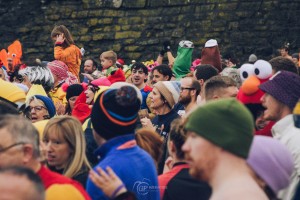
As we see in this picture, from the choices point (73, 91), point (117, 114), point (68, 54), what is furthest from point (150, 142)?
point (68, 54)

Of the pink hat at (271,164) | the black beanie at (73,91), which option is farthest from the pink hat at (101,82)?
the pink hat at (271,164)

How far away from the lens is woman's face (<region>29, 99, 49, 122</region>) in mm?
8836

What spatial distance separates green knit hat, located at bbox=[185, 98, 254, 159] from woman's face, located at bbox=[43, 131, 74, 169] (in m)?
1.74

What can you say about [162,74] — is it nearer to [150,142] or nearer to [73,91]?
[73,91]

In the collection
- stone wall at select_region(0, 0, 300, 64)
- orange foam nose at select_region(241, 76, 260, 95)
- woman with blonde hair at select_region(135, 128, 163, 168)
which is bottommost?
stone wall at select_region(0, 0, 300, 64)

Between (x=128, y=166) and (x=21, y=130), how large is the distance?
3.04ft

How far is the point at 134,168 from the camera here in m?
5.88

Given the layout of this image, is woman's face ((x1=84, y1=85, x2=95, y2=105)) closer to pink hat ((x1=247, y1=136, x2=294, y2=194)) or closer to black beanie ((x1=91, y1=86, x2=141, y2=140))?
black beanie ((x1=91, y1=86, x2=141, y2=140))

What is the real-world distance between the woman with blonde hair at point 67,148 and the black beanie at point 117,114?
0.23 metres

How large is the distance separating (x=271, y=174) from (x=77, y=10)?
57.3ft

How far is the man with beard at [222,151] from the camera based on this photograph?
436 centimetres

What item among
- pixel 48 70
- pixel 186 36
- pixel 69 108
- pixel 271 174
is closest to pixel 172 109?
pixel 69 108

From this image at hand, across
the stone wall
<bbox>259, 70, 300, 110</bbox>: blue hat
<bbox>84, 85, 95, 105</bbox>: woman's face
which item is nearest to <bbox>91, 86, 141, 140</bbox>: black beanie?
<bbox>259, 70, 300, 110</bbox>: blue hat

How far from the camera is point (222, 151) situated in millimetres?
4406
